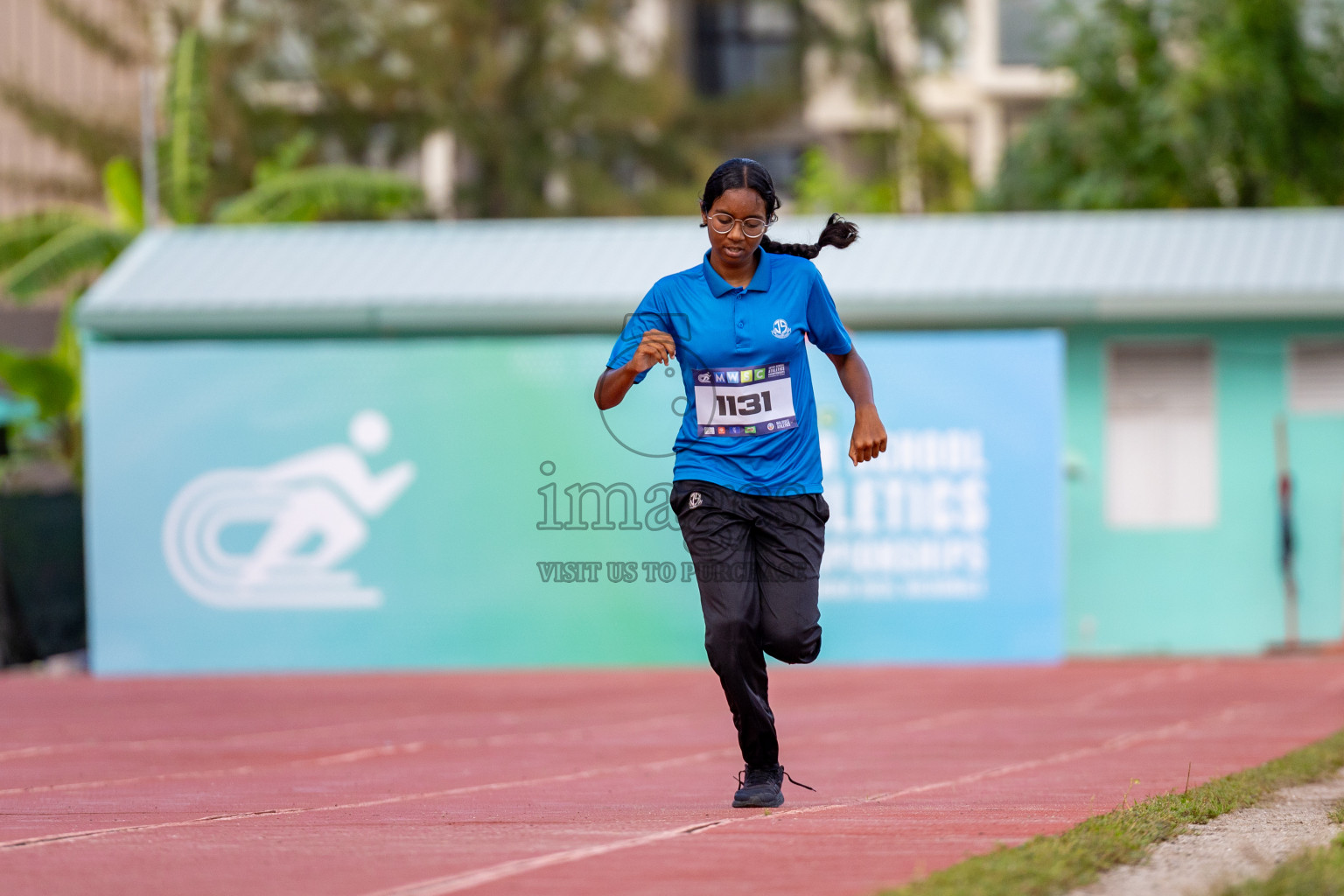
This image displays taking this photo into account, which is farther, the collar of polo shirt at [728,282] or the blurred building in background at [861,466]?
the blurred building in background at [861,466]

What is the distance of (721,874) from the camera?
443 cm

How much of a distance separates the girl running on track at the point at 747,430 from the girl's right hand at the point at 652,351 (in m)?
0.13

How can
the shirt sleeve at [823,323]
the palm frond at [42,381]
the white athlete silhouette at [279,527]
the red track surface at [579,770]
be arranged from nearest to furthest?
the red track surface at [579,770]
the shirt sleeve at [823,323]
the white athlete silhouette at [279,527]
the palm frond at [42,381]

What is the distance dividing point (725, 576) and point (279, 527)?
1002 cm

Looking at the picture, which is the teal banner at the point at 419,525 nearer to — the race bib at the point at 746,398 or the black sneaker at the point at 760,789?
the black sneaker at the point at 760,789

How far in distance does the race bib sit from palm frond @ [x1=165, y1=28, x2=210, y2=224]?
16.4 m

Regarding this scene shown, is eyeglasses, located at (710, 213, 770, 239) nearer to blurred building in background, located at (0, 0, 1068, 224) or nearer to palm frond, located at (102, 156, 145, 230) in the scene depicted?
palm frond, located at (102, 156, 145, 230)

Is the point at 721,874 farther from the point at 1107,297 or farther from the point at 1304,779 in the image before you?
the point at 1107,297

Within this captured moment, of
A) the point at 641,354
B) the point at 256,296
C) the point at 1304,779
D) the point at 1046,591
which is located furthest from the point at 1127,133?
the point at 641,354

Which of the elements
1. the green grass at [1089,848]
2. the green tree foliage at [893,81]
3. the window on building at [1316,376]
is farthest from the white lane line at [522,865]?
the green tree foliage at [893,81]

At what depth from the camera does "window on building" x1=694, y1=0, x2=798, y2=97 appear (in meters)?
36.5

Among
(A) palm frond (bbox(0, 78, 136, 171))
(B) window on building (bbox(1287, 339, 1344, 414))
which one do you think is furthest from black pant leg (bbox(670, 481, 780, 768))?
(A) palm frond (bbox(0, 78, 136, 171))

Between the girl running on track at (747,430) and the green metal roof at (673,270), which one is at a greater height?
the green metal roof at (673,270)

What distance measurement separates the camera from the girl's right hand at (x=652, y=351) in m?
5.30
